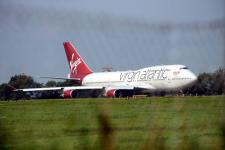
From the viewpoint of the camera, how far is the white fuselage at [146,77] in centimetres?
4962

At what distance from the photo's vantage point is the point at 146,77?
181 feet

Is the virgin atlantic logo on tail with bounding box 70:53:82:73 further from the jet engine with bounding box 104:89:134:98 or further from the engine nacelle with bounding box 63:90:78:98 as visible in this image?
the jet engine with bounding box 104:89:134:98

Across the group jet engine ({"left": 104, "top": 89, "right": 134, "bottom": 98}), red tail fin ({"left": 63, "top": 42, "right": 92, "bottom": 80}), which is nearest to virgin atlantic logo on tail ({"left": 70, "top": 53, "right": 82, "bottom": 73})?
red tail fin ({"left": 63, "top": 42, "right": 92, "bottom": 80})

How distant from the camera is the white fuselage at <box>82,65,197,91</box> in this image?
163ft

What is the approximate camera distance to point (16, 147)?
533cm

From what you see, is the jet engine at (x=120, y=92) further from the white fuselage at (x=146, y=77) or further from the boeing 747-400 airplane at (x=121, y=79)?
the white fuselage at (x=146, y=77)

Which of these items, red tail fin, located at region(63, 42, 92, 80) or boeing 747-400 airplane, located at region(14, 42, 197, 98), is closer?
boeing 747-400 airplane, located at region(14, 42, 197, 98)

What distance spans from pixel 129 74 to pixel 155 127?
2250 inches

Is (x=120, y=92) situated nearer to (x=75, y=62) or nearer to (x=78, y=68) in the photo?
(x=75, y=62)

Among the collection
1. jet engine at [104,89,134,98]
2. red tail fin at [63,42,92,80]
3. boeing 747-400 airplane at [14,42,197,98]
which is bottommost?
jet engine at [104,89,134,98]

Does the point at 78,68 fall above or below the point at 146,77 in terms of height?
above

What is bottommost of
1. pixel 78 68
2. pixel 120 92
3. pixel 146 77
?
pixel 120 92

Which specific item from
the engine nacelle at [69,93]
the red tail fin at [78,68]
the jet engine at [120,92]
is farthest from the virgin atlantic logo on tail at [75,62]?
the jet engine at [120,92]

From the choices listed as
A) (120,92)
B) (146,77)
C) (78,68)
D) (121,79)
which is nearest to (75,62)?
(78,68)
